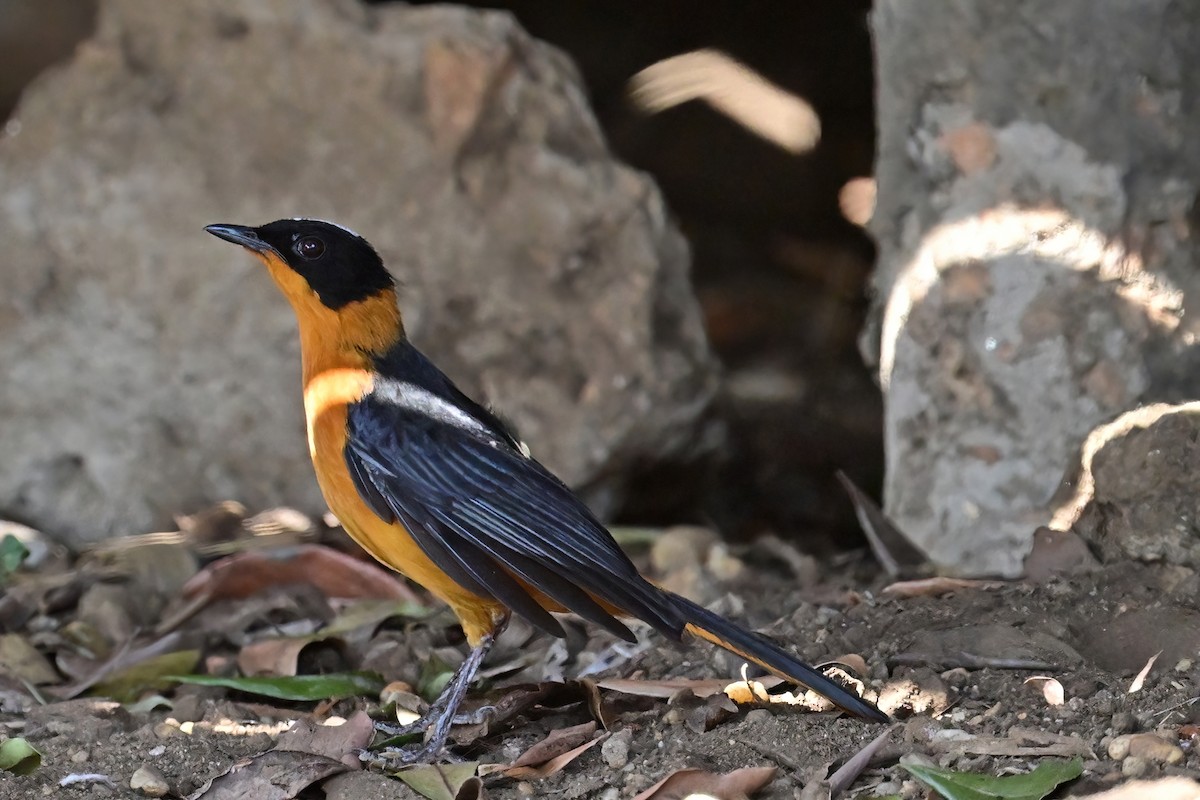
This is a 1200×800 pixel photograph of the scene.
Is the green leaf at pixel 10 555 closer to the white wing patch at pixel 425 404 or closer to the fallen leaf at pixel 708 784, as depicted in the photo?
the white wing patch at pixel 425 404

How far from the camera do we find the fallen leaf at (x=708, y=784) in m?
3.37

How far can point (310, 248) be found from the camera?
15.9 ft

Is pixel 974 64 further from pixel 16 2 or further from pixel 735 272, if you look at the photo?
pixel 16 2

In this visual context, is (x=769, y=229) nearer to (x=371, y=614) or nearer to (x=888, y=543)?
(x=888, y=543)

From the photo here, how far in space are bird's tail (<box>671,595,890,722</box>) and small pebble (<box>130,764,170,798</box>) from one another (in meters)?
1.45

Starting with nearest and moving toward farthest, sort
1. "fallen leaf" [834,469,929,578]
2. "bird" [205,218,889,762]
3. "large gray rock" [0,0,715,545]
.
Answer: "bird" [205,218,889,762] → "fallen leaf" [834,469,929,578] → "large gray rock" [0,0,715,545]

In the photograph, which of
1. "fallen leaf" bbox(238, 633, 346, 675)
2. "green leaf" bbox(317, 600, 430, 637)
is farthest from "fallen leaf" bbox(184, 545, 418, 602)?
"fallen leaf" bbox(238, 633, 346, 675)

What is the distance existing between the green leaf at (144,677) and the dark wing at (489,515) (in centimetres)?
106

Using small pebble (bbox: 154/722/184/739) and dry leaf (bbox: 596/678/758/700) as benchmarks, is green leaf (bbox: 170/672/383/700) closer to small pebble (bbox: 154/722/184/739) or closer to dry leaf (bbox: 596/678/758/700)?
small pebble (bbox: 154/722/184/739)

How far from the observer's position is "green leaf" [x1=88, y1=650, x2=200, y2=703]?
4.68 m

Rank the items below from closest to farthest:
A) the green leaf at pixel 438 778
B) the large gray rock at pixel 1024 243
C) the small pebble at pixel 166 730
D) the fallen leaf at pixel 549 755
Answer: the green leaf at pixel 438 778 → the fallen leaf at pixel 549 755 → the small pebble at pixel 166 730 → the large gray rock at pixel 1024 243

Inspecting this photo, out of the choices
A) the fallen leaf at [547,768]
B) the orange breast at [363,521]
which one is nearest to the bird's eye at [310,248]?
the orange breast at [363,521]

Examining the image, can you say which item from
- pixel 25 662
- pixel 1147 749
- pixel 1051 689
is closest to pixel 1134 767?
pixel 1147 749

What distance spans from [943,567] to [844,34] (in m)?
3.18
